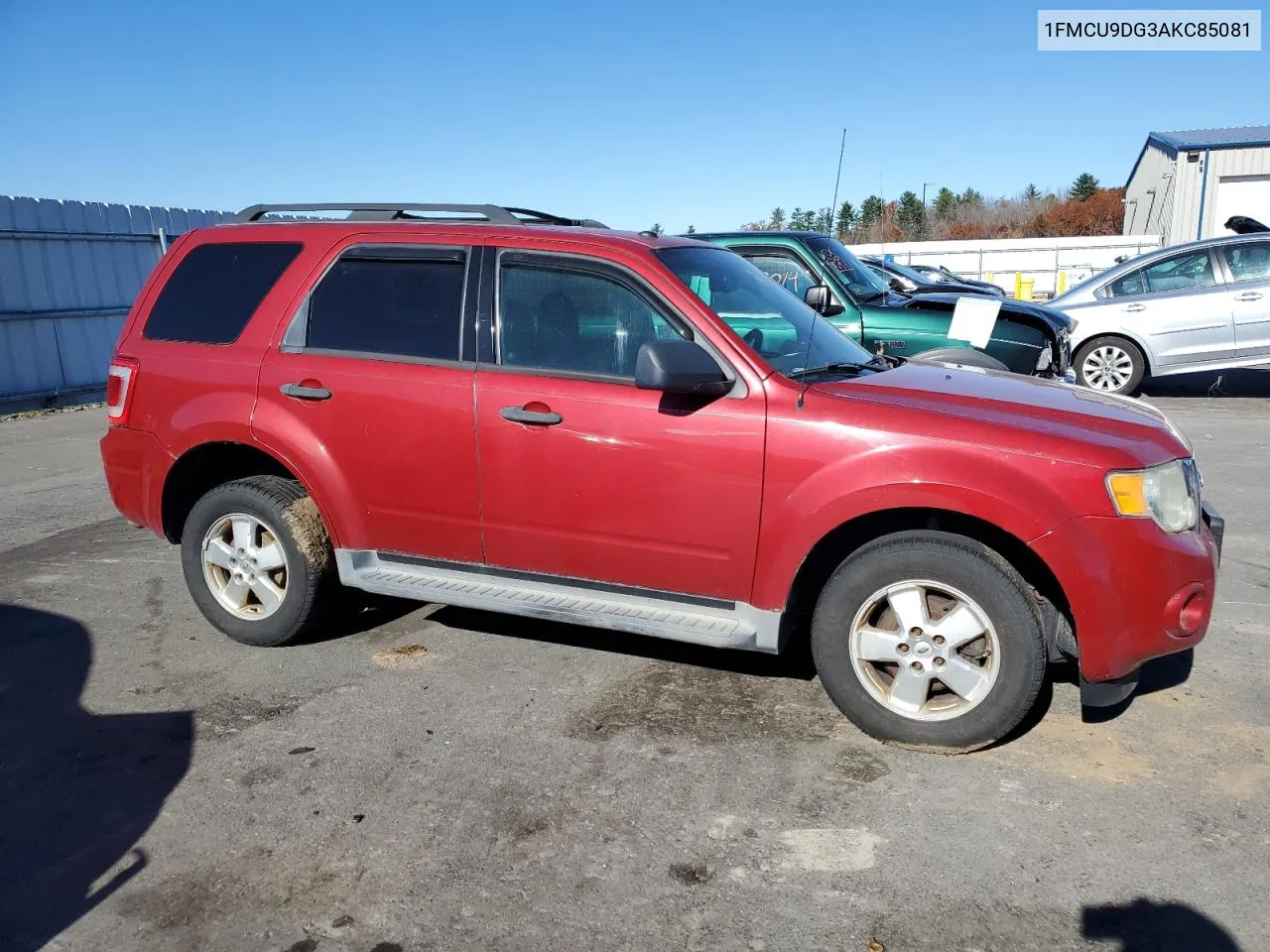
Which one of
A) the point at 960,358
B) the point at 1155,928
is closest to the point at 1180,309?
the point at 960,358

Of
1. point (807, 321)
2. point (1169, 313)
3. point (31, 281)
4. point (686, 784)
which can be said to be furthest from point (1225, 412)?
point (31, 281)

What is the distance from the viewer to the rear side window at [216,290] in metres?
4.70

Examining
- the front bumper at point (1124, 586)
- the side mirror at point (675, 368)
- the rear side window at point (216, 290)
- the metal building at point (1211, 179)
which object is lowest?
the front bumper at point (1124, 586)

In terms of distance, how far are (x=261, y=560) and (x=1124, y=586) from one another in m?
3.59

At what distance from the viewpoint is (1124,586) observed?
3.38m

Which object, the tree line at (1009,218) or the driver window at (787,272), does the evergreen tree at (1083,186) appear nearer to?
the tree line at (1009,218)

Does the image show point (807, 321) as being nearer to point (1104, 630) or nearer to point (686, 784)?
point (1104, 630)

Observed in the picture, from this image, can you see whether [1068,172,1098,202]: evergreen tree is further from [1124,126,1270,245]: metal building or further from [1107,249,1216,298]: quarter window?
[1107,249,1216,298]: quarter window

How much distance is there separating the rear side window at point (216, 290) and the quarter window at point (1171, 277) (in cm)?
988

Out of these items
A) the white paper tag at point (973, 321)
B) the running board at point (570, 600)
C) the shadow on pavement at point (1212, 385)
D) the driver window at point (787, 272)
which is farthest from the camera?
the shadow on pavement at point (1212, 385)

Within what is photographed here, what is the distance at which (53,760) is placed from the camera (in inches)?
147

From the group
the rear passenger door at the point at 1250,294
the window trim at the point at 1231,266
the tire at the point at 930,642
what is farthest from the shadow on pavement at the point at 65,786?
the window trim at the point at 1231,266

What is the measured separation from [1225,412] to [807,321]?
8171 millimetres

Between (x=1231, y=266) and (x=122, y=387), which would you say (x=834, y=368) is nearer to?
(x=122, y=387)
